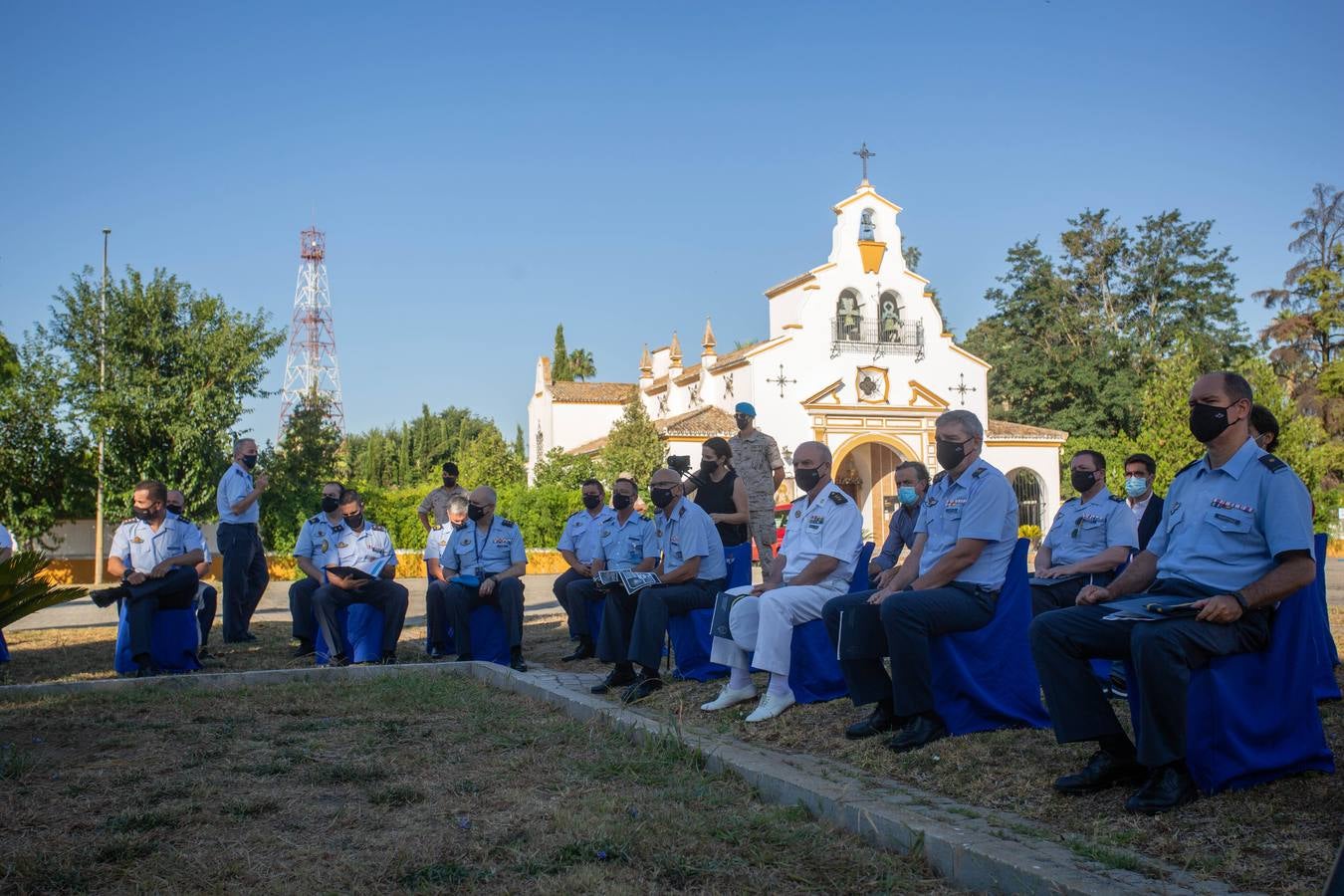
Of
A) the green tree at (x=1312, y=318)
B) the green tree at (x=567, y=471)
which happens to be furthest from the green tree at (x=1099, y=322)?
the green tree at (x=567, y=471)

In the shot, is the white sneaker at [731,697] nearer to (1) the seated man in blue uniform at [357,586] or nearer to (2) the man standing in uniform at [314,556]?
(1) the seated man in blue uniform at [357,586]

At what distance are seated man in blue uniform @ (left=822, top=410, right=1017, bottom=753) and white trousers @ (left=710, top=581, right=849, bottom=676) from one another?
341 mm

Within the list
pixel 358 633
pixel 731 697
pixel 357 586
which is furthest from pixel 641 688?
pixel 358 633

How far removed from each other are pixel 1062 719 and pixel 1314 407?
44110mm

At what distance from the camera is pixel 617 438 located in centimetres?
3441

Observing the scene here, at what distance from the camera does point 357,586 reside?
31.7 ft

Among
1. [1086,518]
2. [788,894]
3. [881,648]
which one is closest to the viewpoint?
[788,894]

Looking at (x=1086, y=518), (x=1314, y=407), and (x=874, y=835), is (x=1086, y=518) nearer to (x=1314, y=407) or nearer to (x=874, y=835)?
(x=874, y=835)

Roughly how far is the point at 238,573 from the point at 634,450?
22.6 meters

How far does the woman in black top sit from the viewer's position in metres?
9.40

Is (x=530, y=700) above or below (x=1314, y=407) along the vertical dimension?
below

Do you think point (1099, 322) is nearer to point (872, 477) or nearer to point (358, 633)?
point (872, 477)

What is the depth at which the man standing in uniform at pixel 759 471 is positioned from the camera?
35.8 feet

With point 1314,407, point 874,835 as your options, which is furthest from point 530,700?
point 1314,407
